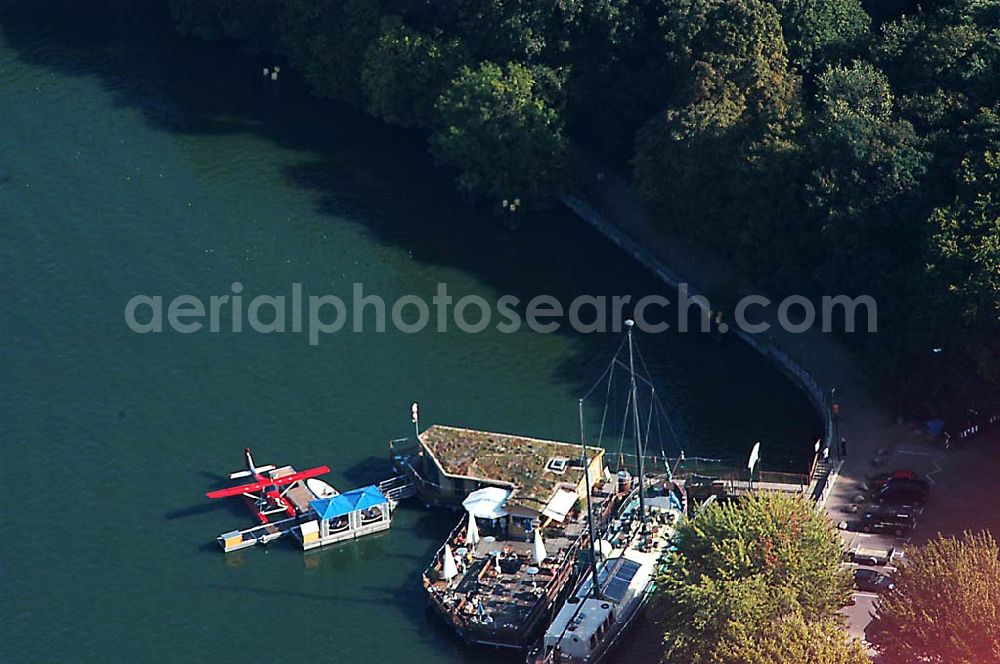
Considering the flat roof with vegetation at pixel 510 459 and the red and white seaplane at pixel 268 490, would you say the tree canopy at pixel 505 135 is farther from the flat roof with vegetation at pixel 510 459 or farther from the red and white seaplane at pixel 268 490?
the red and white seaplane at pixel 268 490

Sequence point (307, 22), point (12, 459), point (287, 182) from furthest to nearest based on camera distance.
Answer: point (307, 22) < point (287, 182) < point (12, 459)

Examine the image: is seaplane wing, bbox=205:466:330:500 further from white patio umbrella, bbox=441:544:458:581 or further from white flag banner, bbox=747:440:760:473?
white flag banner, bbox=747:440:760:473

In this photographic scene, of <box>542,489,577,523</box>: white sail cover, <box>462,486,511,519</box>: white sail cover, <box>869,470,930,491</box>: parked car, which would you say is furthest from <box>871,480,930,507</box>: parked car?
<box>462,486,511,519</box>: white sail cover

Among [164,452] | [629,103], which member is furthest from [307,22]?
[164,452]

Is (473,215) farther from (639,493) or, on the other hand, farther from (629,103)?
(639,493)

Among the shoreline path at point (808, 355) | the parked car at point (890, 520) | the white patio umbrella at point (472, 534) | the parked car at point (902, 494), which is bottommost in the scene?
the white patio umbrella at point (472, 534)

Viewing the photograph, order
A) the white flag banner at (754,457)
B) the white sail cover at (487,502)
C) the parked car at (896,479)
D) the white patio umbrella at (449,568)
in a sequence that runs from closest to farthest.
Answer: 1. the white patio umbrella at (449,568)
2. the parked car at (896,479)
3. the white sail cover at (487,502)
4. the white flag banner at (754,457)

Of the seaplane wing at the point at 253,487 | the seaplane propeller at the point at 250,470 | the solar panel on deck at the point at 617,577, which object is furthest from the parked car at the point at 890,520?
the seaplane propeller at the point at 250,470
